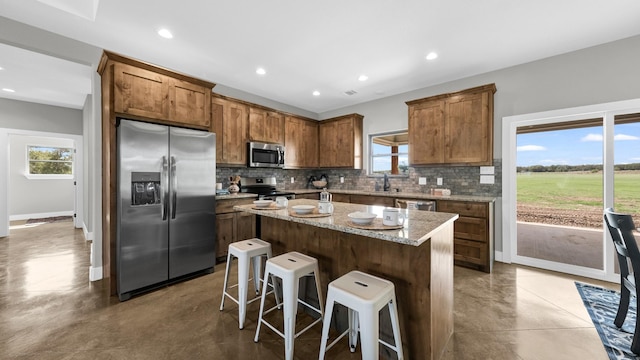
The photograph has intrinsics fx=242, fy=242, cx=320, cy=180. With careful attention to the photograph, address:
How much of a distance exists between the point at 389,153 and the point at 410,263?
3563 mm

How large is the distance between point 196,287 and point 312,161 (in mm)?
3389

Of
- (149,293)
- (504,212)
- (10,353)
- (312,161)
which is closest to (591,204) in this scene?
(504,212)

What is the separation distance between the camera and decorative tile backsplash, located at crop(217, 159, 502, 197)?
3.73 meters

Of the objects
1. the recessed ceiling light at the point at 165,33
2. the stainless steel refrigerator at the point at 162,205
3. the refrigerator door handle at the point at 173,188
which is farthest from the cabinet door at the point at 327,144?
the recessed ceiling light at the point at 165,33

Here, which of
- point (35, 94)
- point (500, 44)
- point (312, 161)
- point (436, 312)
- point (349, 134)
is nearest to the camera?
point (436, 312)

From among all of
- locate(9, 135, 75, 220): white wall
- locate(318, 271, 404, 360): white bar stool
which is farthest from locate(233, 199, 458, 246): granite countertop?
locate(9, 135, 75, 220): white wall

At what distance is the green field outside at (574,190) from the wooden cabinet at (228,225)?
4078mm

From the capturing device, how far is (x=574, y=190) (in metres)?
3.36

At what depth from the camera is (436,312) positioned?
1.59 meters

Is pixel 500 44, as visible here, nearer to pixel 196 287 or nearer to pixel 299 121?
pixel 299 121

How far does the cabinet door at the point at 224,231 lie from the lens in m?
3.45

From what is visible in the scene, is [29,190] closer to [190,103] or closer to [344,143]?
[190,103]

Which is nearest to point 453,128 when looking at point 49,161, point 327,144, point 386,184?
point 386,184

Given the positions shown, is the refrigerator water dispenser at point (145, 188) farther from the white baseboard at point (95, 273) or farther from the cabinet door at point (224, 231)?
the white baseboard at point (95, 273)
